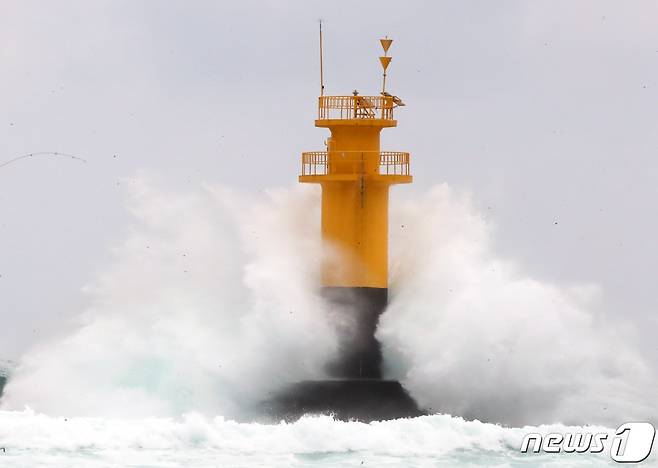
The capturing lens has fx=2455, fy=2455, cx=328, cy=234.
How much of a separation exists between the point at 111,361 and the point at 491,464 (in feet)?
31.8

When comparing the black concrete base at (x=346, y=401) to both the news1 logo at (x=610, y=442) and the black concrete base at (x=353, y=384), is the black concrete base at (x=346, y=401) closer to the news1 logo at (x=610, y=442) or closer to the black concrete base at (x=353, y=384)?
the black concrete base at (x=353, y=384)

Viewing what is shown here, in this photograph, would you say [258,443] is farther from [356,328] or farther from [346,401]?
[356,328]

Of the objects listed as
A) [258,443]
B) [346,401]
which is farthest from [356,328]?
[258,443]

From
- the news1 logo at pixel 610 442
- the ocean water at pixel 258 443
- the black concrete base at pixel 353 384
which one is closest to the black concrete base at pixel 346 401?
the black concrete base at pixel 353 384

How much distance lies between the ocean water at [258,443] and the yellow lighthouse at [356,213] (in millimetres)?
3185

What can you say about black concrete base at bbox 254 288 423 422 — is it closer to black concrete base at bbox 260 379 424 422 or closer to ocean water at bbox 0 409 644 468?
black concrete base at bbox 260 379 424 422

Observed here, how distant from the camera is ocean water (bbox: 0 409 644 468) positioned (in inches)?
1929

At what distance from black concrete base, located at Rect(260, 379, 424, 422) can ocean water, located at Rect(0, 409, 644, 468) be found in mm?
1145

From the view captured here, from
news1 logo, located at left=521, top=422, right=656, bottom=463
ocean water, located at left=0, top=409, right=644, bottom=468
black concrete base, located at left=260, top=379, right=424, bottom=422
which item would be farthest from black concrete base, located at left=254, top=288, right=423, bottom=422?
news1 logo, located at left=521, top=422, right=656, bottom=463

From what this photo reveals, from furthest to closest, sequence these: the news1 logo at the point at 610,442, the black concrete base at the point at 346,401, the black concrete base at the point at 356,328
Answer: the black concrete base at the point at 356,328 < the black concrete base at the point at 346,401 < the news1 logo at the point at 610,442

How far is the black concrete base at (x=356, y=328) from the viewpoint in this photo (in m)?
54.9

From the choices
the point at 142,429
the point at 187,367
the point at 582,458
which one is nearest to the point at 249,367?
the point at 187,367

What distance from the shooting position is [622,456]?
5056cm

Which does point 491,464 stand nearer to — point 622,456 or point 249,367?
point 622,456
